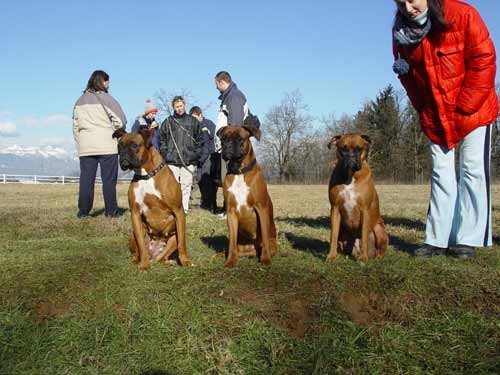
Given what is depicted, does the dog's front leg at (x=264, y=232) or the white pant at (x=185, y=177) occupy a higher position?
the white pant at (x=185, y=177)

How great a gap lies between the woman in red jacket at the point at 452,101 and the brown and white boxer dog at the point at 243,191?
6.04ft

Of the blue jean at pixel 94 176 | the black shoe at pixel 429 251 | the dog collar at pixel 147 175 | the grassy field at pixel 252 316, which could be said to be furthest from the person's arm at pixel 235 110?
the black shoe at pixel 429 251

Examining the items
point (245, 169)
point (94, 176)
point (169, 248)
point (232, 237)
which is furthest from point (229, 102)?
point (232, 237)

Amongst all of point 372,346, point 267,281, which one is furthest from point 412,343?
point 267,281

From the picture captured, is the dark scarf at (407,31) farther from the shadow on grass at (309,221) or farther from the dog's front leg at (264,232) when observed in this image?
the shadow on grass at (309,221)

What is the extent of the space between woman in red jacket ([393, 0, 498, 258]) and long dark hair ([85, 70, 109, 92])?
5.69m

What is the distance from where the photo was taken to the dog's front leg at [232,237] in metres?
5.11

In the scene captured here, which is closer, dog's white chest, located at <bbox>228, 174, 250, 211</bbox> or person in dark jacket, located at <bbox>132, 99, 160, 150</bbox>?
dog's white chest, located at <bbox>228, 174, 250, 211</bbox>

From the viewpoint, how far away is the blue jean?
8.79 meters

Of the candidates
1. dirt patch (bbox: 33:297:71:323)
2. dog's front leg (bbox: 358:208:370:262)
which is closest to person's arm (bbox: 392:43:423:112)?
dog's front leg (bbox: 358:208:370:262)

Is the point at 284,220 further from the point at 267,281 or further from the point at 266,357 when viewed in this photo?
the point at 266,357

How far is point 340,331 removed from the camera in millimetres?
3461

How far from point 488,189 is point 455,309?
6.57 feet

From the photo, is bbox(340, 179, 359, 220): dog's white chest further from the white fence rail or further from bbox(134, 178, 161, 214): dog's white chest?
the white fence rail
